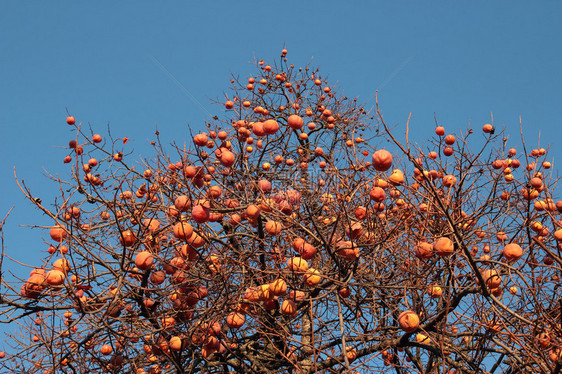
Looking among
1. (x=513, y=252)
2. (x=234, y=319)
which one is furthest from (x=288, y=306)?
(x=513, y=252)

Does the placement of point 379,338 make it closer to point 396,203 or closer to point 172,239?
point 396,203

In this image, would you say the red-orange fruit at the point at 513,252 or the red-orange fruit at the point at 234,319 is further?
the red-orange fruit at the point at 234,319

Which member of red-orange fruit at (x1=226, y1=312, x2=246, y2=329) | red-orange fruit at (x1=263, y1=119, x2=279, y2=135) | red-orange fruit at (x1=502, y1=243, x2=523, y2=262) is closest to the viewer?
red-orange fruit at (x1=502, y1=243, x2=523, y2=262)

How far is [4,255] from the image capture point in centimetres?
359

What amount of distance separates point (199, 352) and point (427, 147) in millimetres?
3999

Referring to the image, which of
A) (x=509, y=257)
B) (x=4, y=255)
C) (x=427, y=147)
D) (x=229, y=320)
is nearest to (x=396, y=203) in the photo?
(x=427, y=147)

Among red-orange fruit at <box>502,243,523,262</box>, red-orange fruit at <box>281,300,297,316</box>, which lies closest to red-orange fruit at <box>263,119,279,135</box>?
red-orange fruit at <box>281,300,297,316</box>

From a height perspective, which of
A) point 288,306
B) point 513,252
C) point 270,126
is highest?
point 270,126

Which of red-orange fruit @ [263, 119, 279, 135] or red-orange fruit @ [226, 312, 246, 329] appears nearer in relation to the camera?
red-orange fruit @ [226, 312, 246, 329]

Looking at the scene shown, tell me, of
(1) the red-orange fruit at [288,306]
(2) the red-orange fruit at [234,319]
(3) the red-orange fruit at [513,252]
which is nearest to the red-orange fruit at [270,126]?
(1) the red-orange fruit at [288,306]

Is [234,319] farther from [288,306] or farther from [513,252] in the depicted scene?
[513,252]

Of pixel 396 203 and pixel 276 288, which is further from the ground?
pixel 396 203

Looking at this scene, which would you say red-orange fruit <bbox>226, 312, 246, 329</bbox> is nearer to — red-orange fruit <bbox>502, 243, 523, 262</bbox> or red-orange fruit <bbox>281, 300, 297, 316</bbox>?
red-orange fruit <bbox>281, 300, 297, 316</bbox>

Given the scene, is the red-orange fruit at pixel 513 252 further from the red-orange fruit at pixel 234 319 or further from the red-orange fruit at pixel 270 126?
the red-orange fruit at pixel 270 126
